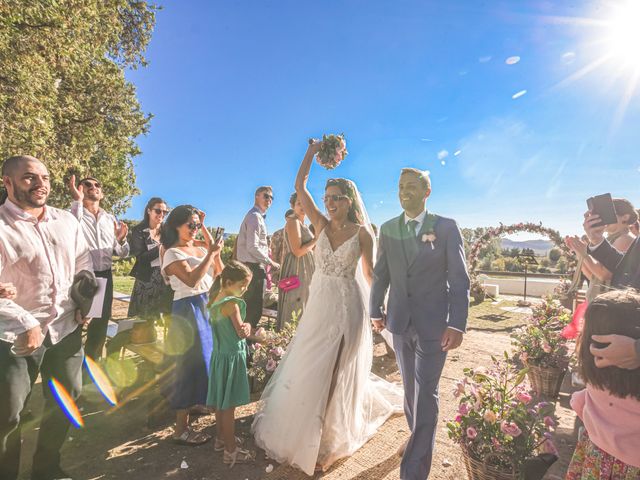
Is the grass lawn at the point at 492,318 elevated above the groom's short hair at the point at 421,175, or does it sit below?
below

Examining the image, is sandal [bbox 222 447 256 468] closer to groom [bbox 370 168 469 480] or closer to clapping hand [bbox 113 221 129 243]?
groom [bbox 370 168 469 480]

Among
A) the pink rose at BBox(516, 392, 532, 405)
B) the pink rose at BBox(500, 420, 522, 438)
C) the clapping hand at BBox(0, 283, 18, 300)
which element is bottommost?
the pink rose at BBox(500, 420, 522, 438)

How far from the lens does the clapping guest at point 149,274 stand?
584 cm

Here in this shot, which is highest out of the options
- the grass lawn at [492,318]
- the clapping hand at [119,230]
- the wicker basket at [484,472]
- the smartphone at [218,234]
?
the clapping hand at [119,230]

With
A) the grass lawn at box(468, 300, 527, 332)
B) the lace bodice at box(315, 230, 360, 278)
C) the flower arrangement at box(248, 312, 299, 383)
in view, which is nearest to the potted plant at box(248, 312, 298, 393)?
the flower arrangement at box(248, 312, 299, 383)

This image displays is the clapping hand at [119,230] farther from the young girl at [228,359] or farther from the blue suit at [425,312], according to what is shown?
the blue suit at [425,312]

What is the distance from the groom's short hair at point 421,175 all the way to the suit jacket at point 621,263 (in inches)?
71.7

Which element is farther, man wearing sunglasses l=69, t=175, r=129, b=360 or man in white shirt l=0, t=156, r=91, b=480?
man wearing sunglasses l=69, t=175, r=129, b=360

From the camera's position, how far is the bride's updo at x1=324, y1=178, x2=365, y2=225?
145 inches

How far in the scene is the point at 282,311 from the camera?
6387 mm

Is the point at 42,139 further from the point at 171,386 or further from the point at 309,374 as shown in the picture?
the point at 309,374

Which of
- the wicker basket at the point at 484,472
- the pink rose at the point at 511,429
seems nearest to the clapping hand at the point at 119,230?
the wicker basket at the point at 484,472

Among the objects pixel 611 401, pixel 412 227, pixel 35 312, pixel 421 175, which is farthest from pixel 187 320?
pixel 611 401

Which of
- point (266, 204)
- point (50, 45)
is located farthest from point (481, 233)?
point (50, 45)
